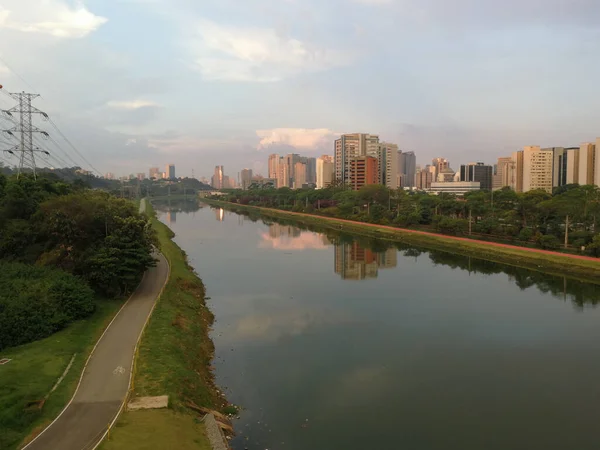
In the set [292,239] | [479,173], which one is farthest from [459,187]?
[292,239]

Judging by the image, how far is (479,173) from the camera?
89938 mm

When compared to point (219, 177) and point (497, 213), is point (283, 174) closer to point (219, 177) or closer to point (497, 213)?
point (219, 177)

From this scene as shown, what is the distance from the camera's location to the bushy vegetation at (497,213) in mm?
24109

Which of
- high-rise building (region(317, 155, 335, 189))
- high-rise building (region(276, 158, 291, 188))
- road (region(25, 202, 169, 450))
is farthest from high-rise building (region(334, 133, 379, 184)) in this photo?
road (region(25, 202, 169, 450))

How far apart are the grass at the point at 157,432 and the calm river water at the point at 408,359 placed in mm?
977

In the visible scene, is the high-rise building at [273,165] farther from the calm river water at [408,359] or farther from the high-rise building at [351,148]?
the calm river water at [408,359]

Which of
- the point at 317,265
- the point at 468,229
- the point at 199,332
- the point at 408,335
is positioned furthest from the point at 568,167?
the point at 199,332

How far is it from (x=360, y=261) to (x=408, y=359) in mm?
14194

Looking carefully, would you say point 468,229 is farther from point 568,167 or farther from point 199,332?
point 568,167

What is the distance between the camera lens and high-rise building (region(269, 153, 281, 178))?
142m

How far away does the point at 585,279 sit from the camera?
19734mm

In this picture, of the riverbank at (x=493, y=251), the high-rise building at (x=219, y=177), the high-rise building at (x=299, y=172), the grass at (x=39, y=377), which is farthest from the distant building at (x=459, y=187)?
the high-rise building at (x=219, y=177)

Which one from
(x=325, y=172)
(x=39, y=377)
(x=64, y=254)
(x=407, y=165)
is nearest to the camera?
(x=39, y=377)

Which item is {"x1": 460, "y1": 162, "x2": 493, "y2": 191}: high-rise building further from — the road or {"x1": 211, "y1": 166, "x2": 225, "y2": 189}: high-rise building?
{"x1": 211, "y1": 166, "x2": 225, "y2": 189}: high-rise building
